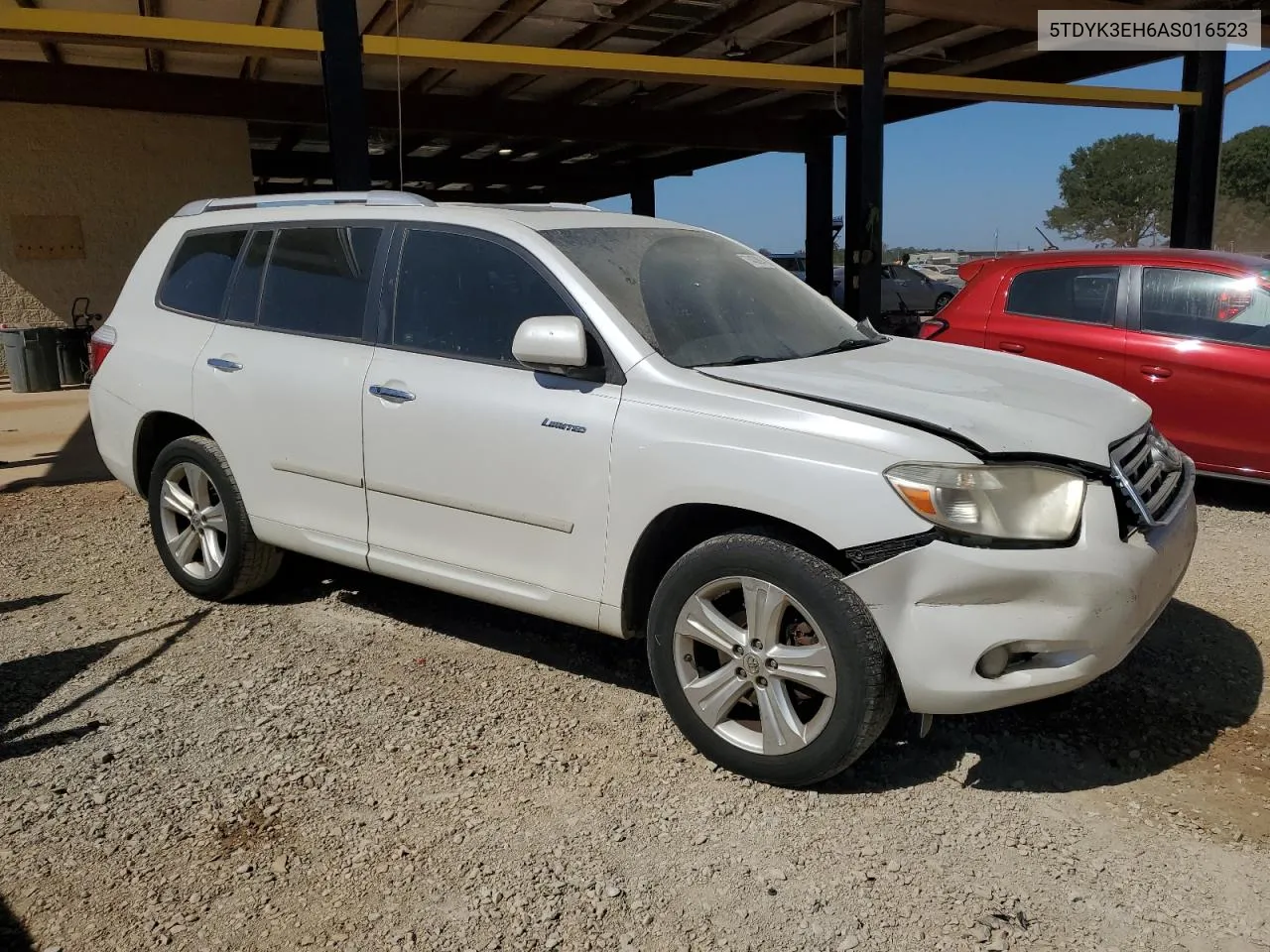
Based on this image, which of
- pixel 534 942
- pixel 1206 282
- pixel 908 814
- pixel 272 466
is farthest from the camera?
pixel 1206 282

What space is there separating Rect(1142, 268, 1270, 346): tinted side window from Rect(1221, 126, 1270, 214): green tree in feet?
250

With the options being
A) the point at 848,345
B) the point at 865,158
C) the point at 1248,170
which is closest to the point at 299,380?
the point at 848,345

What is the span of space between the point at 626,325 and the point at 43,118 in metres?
11.6

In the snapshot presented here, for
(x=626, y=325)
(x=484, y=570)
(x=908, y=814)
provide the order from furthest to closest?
(x=484, y=570)
(x=626, y=325)
(x=908, y=814)

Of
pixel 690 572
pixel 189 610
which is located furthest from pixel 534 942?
pixel 189 610

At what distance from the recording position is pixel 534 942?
97.2 inches

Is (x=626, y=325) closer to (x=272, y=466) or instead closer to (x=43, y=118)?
(x=272, y=466)

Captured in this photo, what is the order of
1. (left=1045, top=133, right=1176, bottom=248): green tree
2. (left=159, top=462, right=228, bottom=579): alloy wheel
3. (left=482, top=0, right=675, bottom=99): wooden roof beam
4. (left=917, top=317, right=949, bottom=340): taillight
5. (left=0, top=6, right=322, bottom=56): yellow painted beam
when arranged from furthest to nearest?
1. (left=1045, top=133, right=1176, bottom=248): green tree
2. (left=482, top=0, right=675, bottom=99): wooden roof beam
3. (left=0, top=6, right=322, bottom=56): yellow painted beam
4. (left=917, top=317, right=949, bottom=340): taillight
5. (left=159, top=462, right=228, bottom=579): alloy wheel

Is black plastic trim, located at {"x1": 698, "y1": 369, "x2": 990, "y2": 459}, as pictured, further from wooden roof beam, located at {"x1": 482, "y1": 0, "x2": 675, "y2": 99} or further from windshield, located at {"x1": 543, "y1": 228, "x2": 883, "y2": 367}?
wooden roof beam, located at {"x1": 482, "y1": 0, "x2": 675, "y2": 99}

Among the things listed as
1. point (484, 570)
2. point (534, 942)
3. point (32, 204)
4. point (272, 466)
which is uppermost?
point (32, 204)

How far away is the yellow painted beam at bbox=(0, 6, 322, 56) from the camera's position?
23.8ft

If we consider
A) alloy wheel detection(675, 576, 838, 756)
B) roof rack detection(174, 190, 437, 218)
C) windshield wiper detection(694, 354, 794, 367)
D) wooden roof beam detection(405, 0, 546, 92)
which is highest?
wooden roof beam detection(405, 0, 546, 92)

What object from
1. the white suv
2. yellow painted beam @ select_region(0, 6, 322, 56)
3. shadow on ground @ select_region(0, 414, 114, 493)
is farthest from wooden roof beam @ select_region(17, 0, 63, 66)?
the white suv

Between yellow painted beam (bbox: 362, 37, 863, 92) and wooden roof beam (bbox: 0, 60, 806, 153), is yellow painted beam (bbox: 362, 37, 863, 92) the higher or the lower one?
the lower one
